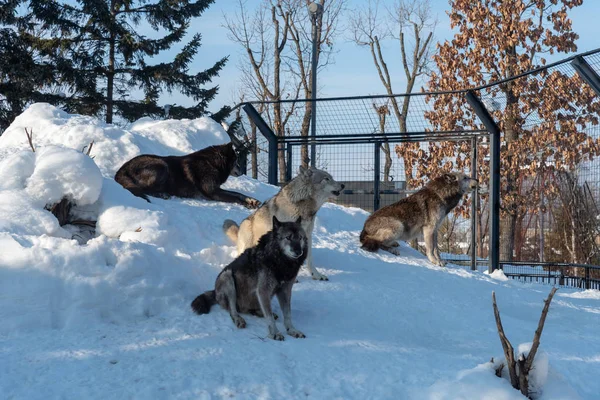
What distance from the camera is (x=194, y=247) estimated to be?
746 cm

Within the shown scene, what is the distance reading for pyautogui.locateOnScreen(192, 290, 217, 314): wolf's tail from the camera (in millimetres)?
5133

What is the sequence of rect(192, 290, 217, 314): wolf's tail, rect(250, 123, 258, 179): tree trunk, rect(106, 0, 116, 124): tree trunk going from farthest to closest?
1. rect(106, 0, 116, 124): tree trunk
2. rect(250, 123, 258, 179): tree trunk
3. rect(192, 290, 217, 314): wolf's tail

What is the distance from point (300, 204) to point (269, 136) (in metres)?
4.92

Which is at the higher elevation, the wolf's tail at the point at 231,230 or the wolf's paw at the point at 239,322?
the wolf's tail at the point at 231,230

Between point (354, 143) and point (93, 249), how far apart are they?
6.98 metres

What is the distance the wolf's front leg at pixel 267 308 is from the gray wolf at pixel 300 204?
2222mm

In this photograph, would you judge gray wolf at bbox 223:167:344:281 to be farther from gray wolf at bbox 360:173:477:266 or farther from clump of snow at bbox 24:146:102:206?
gray wolf at bbox 360:173:477:266

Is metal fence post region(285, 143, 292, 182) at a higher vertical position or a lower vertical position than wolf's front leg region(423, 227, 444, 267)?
higher

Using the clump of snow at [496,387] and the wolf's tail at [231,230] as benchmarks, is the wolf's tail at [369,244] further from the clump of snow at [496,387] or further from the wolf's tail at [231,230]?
the clump of snow at [496,387]

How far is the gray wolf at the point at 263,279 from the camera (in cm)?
504

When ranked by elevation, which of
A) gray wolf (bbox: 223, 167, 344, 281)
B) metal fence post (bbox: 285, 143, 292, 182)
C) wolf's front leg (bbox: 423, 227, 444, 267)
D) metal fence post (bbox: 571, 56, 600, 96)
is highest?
metal fence post (bbox: 571, 56, 600, 96)

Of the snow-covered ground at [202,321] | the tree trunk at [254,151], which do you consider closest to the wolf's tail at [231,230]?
the snow-covered ground at [202,321]

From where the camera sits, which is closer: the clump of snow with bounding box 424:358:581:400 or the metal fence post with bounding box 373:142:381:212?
the clump of snow with bounding box 424:358:581:400

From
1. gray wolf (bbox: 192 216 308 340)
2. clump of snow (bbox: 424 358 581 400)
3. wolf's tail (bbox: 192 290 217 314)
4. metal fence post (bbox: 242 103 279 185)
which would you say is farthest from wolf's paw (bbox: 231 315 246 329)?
metal fence post (bbox: 242 103 279 185)
